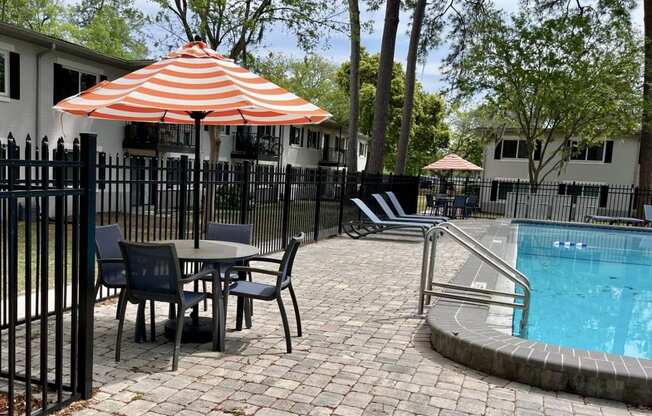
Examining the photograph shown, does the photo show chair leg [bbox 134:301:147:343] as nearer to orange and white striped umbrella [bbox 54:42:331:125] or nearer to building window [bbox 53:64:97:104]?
orange and white striped umbrella [bbox 54:42:331:125]

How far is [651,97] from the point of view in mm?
19688

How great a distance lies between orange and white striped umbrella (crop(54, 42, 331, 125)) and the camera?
13.2 ft

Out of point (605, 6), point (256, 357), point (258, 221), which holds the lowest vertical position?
point (256, 357)

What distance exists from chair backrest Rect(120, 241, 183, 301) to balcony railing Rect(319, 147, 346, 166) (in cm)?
2986

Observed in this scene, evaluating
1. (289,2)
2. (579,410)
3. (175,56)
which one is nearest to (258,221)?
(175,56)

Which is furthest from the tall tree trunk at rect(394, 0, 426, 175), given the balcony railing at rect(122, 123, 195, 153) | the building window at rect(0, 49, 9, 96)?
the building window at rect(0, 49, 9, 96)

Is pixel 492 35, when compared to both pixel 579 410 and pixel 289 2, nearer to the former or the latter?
pixel 289 2

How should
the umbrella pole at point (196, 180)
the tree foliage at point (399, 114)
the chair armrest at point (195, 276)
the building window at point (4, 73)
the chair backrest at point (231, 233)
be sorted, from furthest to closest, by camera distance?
the tree foliage at point (399, 114) < the building window at point (4, 73) < the chair backrest at point (231, 233) < the umbrella pole at point (196, 180) < the chair armrest at point (195, 276)

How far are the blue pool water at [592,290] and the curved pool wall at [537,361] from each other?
1.91 m

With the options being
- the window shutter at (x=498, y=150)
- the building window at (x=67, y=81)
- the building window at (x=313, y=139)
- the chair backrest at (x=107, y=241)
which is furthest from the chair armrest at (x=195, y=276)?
the building window at (x=313, y=139)

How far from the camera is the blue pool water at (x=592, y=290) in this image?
6.47 m

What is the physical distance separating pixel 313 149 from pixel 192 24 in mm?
17482

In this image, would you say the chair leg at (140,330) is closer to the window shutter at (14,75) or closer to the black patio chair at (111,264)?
the black patio chair at (111,264)

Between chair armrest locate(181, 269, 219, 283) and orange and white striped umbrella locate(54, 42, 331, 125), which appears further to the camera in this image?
orange and white striped umbrella locate(54, 42, 331, 125)
